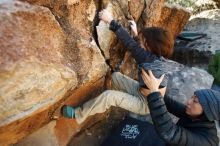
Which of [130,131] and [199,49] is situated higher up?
[199,49]

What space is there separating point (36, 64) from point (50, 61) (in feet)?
0.55

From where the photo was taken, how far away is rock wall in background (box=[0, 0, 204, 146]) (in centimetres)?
348

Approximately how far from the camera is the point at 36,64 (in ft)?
11.7

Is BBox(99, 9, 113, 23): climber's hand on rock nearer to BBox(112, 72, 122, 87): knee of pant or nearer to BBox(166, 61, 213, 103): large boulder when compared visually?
BBox(112, 72, 122, 87): knee of pant

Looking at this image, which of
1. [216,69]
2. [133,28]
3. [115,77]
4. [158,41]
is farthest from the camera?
[216,69]

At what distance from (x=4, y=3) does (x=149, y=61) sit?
178 centimetres

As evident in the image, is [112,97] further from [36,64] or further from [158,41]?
[36,64]

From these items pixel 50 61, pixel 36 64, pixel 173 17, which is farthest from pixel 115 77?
pixel 173 17

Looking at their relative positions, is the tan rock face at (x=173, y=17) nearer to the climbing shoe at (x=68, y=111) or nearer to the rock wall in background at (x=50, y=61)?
the rock wall in background at (x=50, y=61)

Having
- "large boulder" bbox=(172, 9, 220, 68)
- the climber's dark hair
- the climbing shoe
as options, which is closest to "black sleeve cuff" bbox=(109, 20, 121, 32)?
the climber's dark hair

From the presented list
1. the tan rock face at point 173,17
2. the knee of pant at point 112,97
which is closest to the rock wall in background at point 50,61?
the knee of pant at point 112,97

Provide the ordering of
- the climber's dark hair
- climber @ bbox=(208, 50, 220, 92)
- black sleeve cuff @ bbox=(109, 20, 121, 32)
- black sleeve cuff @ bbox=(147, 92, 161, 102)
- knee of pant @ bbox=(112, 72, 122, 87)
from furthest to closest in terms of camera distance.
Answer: climber @ bbox=(208, 50, 220, 92) → knee of pant @ bbox=(112, 72, 122, 87) → black sleeve cuff @ bbox=(109, 20, 121, 32) → the climber's dark hair → black sleeve cuff @ bbox=(147, 92, 161, 102)

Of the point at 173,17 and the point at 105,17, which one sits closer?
the point at 105,17

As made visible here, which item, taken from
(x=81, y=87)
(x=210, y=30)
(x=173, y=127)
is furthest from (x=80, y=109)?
(x=210, y=30)
